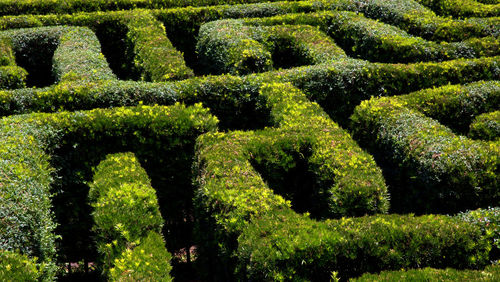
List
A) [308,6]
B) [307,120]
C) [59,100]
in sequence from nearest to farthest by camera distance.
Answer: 1. [307,120]
2. [59,100]
3. [308,6]

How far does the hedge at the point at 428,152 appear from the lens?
35.4 feet

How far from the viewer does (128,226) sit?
9406 mm

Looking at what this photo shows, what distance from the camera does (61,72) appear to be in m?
16.2

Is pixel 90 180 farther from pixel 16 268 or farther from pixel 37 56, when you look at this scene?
pixel 37 56

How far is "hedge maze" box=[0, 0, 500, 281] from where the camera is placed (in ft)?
29.0

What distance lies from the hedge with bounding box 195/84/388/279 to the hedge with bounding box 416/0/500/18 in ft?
38.5

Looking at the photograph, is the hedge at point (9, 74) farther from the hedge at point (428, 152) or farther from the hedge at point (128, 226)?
the hedge at point (428, 152)

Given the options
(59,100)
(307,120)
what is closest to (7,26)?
(59,100)

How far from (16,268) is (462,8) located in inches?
803

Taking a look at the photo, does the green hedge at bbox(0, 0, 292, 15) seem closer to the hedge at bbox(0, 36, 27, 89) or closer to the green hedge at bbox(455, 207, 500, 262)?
the hedge at bbox(0, 36, 27, 89)

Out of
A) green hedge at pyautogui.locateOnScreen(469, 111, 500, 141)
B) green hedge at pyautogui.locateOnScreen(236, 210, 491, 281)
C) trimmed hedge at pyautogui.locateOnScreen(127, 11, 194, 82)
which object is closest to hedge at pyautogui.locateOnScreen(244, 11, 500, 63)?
trimmed hedge at pyautogui.locateOnScreen(127, 11, 194, 82)

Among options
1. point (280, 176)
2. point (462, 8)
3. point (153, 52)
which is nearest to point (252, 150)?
point (280, 176)

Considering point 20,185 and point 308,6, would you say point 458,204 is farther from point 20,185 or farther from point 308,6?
point 308,6

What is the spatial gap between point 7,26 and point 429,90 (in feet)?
53.4
